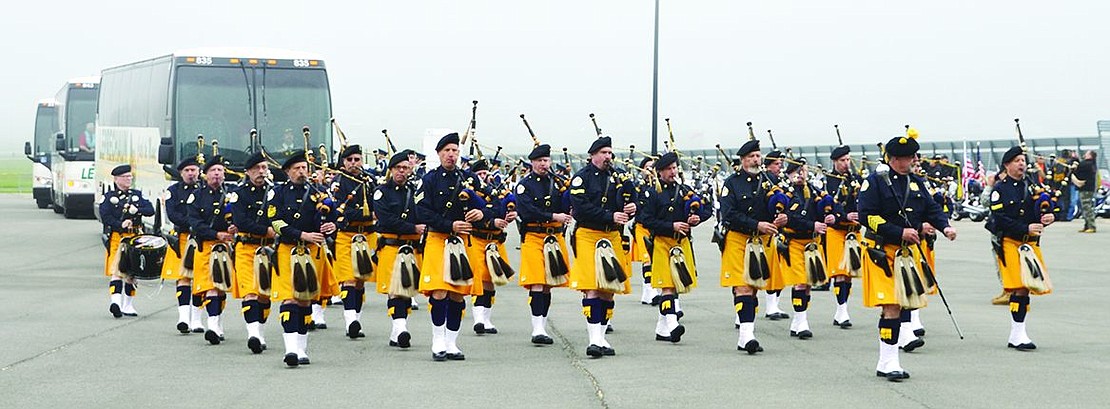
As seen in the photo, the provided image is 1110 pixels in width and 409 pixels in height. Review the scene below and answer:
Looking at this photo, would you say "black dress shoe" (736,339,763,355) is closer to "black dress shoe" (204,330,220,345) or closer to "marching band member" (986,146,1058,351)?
"marching band member" (986,146,1058,351)

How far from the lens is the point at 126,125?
101ft

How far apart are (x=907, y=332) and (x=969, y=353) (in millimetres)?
671

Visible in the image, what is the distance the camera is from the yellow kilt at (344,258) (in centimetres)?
1576

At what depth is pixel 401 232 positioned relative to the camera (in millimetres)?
13742

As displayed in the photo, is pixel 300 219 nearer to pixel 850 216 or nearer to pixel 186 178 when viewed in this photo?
pixel 186 178

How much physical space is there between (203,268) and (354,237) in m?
2.03

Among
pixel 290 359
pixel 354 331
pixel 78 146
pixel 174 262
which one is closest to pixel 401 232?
pixel 354 331

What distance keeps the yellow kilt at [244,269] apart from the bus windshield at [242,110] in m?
12.3

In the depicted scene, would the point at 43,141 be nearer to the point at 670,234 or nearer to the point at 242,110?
the point at 242,110

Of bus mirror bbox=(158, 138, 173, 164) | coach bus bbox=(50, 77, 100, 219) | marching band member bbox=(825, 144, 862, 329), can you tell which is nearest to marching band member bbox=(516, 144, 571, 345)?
marching band member bbox=(825, 144, 862, 329)

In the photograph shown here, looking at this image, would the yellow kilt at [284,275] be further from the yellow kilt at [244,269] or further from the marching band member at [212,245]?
the marching band member at [212,245]

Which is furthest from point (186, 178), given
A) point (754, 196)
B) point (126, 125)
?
point (126, 125)

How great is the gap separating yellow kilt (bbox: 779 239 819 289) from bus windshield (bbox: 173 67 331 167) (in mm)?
12519

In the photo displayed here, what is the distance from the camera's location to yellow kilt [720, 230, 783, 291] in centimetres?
1370
